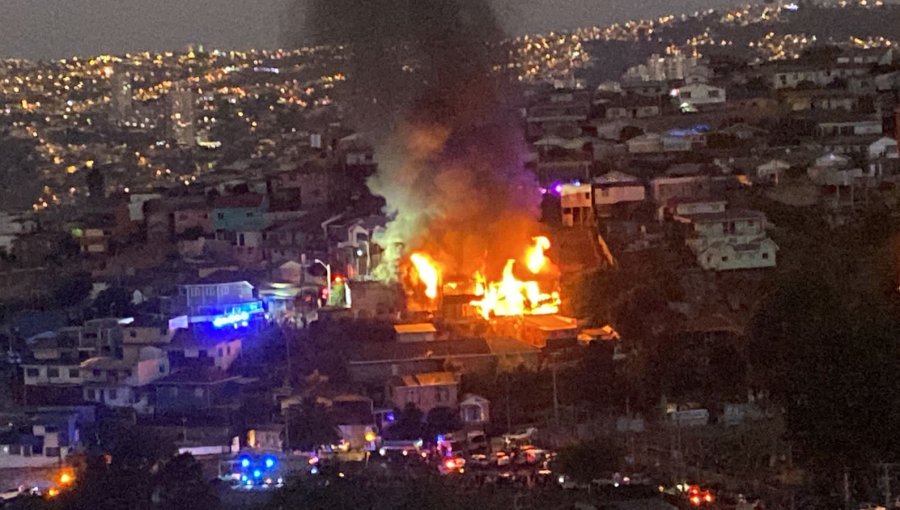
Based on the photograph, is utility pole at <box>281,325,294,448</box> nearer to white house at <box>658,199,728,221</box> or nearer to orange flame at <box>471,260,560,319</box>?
orange flame at <box>471,260,560,319</box>

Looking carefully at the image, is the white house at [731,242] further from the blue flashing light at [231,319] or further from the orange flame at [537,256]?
the blue flashing light at [231,319]

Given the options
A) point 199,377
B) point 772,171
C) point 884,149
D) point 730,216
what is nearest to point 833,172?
point 772,171

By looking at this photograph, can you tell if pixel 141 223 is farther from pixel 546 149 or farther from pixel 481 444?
pixel 481 444

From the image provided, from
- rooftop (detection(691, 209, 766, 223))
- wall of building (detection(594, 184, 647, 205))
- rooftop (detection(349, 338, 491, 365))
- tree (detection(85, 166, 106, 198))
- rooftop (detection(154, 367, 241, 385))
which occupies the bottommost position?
rooftop (detection(154, 367, 241, 385))

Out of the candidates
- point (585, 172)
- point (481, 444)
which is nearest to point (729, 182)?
point (585, 172)

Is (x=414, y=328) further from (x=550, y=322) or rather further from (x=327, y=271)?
(x=327, y=271)

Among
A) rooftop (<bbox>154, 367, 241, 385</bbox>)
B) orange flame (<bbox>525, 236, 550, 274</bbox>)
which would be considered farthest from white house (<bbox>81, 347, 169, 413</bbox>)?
orange flame (<bbox>525, 236, 550, 274</bbox>)

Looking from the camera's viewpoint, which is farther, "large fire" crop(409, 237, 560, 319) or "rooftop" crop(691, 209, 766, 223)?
"rooftop" crop(691, 209, 766, 223)
